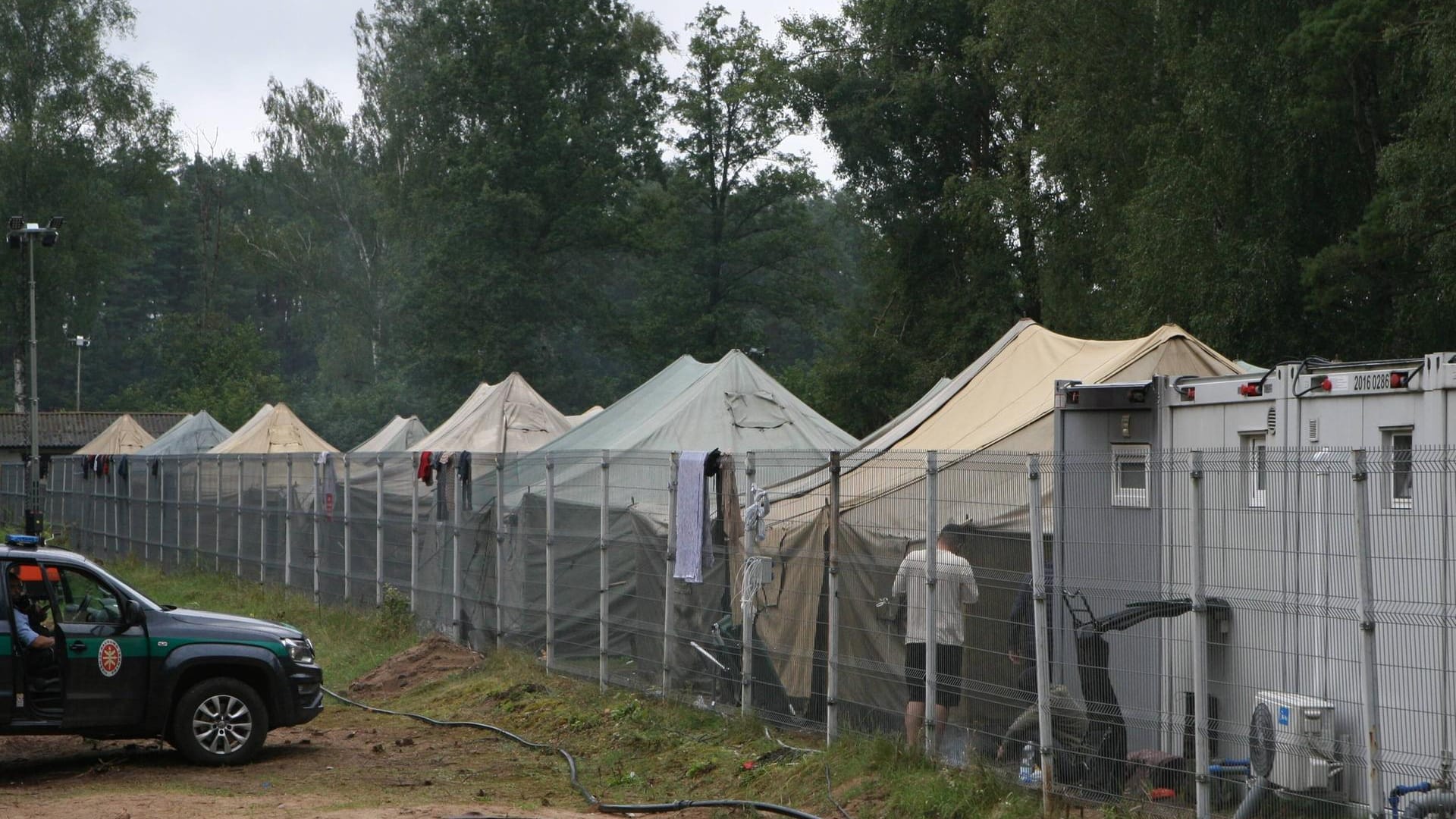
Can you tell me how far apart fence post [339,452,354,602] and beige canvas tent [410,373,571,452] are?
234 inches

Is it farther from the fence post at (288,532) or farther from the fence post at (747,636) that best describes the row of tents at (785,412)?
the fence post at (288,532)

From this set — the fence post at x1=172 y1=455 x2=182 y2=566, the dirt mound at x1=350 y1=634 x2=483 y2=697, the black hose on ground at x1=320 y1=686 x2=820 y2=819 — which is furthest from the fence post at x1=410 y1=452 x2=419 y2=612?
the fence post at x1=172 y1=455 x2=182 y2=566

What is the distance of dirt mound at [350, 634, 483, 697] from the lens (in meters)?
15.7

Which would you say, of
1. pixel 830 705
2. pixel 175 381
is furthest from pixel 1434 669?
pixel 175 381

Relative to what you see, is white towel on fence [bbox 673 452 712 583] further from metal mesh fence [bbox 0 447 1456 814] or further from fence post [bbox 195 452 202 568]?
fence post [bbox 195 452 202 568]

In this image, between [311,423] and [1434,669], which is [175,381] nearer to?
[311,423]

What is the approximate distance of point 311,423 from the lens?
6919 cm

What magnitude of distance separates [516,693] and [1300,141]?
15929 millimetres

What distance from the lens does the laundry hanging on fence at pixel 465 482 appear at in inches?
680

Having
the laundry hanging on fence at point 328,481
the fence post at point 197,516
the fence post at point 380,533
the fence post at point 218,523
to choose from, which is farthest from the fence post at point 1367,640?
the fence post at point 197,516

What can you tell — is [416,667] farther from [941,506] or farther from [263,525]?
[263,525]

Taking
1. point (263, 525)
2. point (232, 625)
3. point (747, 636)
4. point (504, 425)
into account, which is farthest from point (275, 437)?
point (747, 636)

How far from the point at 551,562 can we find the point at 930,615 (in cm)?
632

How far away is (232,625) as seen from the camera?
1154 cm
